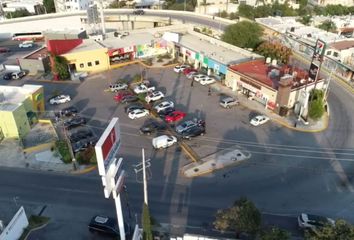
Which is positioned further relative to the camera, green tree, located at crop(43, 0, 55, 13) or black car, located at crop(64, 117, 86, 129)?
green tree, located at crop(43, 0, 55, 13)

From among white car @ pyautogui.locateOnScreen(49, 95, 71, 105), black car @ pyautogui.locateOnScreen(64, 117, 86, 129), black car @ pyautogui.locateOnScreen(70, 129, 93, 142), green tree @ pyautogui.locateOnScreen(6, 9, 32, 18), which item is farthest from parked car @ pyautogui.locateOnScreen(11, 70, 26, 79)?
green tree @ pyautogui.locateOnScreen(6, 9, 32, 18)

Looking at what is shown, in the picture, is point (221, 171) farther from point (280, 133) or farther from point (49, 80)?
point (49, 80)

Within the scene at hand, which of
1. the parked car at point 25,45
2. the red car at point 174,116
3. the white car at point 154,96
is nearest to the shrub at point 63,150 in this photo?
the red car at point 174,116

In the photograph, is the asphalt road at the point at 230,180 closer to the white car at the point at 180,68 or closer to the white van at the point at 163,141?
the white van at the point at 163,141

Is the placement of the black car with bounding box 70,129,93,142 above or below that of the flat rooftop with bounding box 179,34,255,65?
below

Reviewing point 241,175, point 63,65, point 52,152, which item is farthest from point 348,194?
point 63,65

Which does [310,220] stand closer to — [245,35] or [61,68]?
[61,68]

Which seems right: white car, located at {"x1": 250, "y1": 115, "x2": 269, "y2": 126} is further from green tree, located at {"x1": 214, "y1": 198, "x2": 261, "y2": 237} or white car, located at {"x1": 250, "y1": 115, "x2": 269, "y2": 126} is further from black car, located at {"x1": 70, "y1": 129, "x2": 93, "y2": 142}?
black car, located at {"x1": 70, "y1": 129, "x2": 93, "y2": 142}

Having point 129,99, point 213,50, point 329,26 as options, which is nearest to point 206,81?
point 213,50
